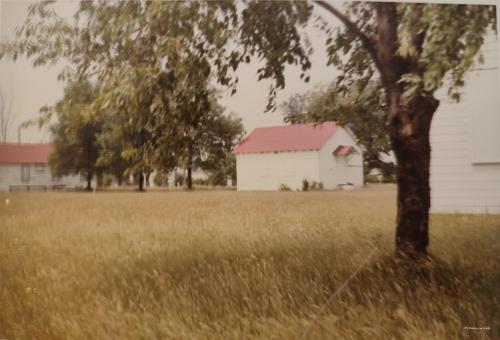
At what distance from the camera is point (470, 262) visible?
243 centimetres

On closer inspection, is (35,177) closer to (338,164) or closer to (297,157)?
(297,157)

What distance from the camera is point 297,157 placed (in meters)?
2.53

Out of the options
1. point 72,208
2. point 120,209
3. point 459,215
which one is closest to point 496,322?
point 459,215

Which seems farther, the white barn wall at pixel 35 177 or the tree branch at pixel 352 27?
the tree branch at pixel 352 27

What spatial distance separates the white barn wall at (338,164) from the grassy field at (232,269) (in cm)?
8

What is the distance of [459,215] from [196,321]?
163cm

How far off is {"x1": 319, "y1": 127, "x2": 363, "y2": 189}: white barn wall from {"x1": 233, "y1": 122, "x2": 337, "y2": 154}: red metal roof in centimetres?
4

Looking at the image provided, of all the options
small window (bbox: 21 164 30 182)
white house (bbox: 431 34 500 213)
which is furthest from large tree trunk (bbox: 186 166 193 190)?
white house (bbox: 431 34 500 213)

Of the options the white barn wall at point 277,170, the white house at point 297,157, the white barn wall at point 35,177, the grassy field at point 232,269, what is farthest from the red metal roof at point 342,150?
the white barn wall at point 35,177

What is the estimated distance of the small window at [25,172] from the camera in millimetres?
2332

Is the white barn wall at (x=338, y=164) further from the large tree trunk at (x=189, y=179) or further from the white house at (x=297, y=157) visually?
the large tree trunk at (x=189, y=179)

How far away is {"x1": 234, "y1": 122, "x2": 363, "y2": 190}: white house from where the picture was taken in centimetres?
245

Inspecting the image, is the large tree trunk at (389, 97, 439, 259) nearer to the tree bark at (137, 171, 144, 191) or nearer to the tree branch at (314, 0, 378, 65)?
the tree branch at (314, 0, 378, 65)

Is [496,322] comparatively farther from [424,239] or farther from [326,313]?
[326,313]
